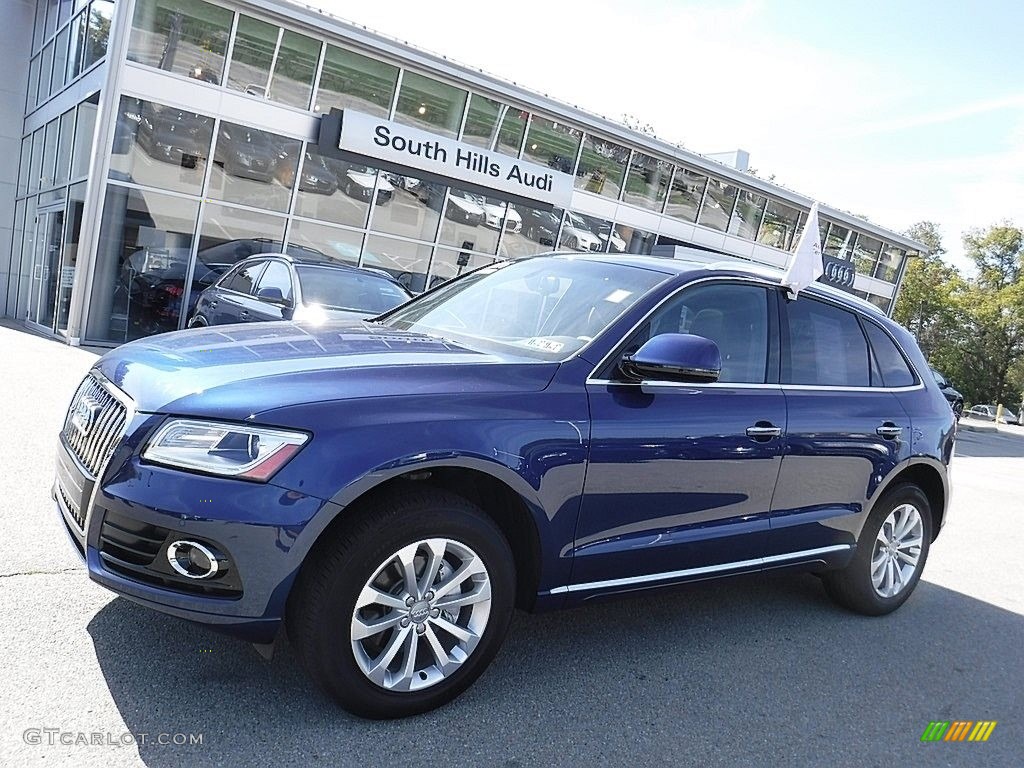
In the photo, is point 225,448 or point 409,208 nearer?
point 225,448

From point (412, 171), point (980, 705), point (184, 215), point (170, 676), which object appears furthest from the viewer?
point (412, 171)

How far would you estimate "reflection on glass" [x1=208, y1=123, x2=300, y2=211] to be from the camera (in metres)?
13.6

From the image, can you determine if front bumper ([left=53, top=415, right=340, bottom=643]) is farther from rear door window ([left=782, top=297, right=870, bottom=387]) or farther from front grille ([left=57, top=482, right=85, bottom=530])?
rear door window ([left=782, top=297, right=870, bottom=387])

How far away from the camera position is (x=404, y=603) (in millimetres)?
2674

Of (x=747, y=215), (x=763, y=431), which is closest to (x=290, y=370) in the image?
(x=763, y=431)

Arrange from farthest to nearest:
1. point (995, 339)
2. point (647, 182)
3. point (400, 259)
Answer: point (995, 339) → point (647, 182) → point (400, 259)

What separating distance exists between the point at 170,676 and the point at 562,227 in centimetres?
1681

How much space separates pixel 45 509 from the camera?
168 inches

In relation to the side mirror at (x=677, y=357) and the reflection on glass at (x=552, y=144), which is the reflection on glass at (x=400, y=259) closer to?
the reflection on glass at (x=552, y=144)

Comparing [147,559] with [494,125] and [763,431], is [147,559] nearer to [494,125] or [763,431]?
[763,431]

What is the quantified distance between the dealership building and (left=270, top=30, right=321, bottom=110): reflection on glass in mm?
Result: 35

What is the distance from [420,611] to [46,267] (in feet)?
49.1

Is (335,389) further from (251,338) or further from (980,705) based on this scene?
(980,705)

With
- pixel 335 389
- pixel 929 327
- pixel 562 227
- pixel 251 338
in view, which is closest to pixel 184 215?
pixel 562 227
